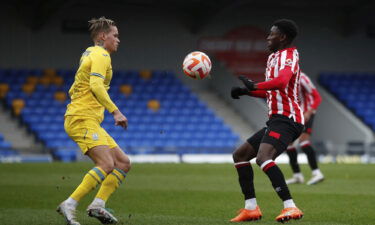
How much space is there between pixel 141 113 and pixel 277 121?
62.6 ft

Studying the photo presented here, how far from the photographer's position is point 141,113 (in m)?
26.4

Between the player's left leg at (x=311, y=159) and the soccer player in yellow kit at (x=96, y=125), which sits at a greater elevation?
the soccer player in yellow kit at (x=96, y=125)

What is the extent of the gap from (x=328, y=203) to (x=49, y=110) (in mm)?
17426

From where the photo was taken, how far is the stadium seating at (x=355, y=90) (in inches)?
1083

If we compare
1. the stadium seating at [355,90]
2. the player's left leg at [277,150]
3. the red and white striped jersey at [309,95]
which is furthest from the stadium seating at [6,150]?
the player's left leg at [277,150]

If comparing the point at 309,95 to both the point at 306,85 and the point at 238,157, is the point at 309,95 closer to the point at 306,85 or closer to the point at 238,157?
the point at 306,85

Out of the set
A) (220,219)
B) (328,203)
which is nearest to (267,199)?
(328,203)

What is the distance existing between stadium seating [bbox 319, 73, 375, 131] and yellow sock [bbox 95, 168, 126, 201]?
2101 centimetres

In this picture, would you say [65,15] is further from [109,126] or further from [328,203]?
[328,203]

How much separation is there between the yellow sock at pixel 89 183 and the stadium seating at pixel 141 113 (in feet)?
53.2

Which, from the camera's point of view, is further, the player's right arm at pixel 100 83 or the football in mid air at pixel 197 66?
the football in mid air at pixel 197 66

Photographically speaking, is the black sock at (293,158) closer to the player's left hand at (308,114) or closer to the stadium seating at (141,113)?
the player's left hand at (308,114)

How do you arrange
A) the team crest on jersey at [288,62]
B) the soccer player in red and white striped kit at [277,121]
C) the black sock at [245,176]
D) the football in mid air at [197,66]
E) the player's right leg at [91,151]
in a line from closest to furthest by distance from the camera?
the player's right leg at [91,151], the soccer player in red and white striped kit at [277,121], the team crest on jersey at [288,62], the black sock at [245,176], the football in mid air at [197,66]

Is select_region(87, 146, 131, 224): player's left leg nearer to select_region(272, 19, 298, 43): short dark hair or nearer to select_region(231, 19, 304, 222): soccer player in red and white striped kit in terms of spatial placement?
select_region(231, 19, 304, 222): soccer player in red and white striped kit
